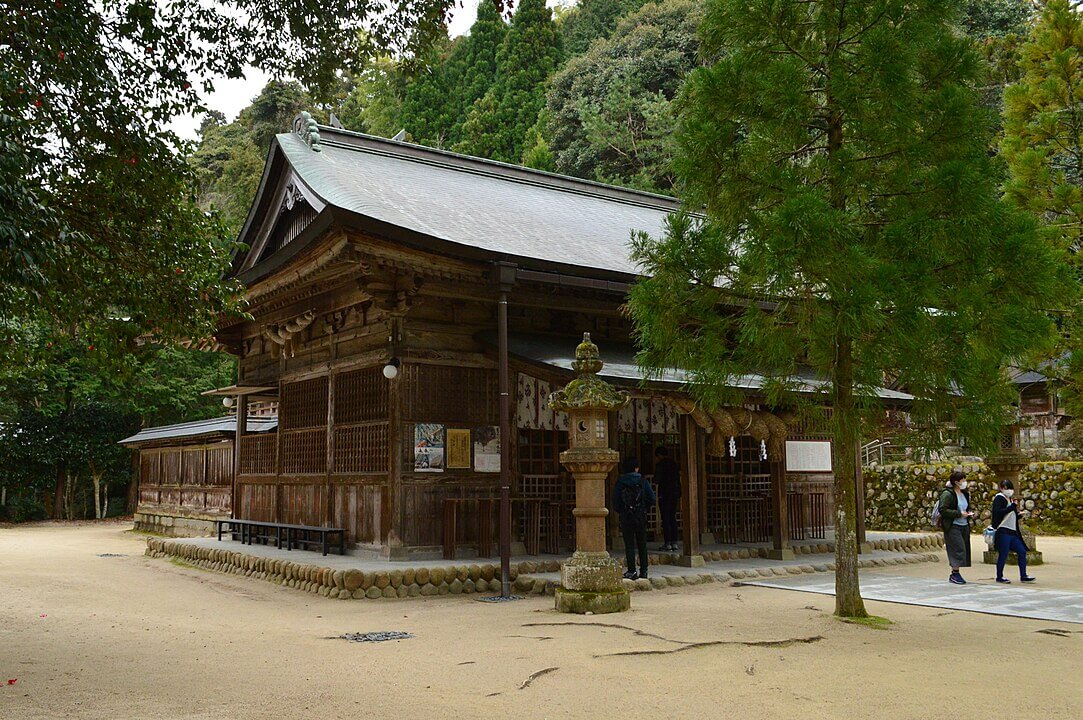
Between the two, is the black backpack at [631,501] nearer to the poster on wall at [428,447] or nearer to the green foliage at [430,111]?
the poster on wall at [428,447]

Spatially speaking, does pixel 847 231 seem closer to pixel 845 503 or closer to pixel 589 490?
pixel 845 503

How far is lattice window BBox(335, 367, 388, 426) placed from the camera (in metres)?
11.9

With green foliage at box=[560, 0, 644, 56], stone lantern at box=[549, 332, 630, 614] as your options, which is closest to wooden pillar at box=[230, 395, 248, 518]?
stone lantern at box=[549, 332, 630, 614]

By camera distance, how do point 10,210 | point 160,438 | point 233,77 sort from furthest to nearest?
point 160,438, point 233,77, point 10,210

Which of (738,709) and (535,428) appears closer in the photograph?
(738,709)

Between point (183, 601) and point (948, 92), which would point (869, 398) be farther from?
point (183, 601)

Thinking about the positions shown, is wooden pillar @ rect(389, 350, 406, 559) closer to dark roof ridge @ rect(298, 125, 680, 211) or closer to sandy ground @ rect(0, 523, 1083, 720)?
sandy ground @ rect(0, 523, 1083, 720)

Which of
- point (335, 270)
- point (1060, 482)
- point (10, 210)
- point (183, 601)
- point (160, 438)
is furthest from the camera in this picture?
point (160, 438)

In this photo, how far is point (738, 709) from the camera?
16.7 ft

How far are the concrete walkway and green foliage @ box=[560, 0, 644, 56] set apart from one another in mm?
37484

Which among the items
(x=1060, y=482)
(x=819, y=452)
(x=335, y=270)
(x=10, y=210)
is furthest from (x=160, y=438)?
(x=1060, y=482)

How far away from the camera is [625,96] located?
3622 centimetres

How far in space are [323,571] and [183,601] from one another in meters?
1.78

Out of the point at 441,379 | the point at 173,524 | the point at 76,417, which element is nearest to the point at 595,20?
the point at 76,417
